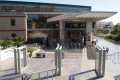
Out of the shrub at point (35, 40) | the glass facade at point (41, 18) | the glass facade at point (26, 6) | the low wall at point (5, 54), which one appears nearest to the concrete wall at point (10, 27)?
the shrub at point (35, 40)

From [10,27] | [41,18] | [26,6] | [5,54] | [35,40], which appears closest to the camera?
[5,54]

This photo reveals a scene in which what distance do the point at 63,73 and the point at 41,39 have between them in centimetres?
2062

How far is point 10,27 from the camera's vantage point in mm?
30156

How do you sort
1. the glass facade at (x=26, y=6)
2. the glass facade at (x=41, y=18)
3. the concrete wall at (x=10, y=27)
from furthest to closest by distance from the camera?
the glass facade at (x=26, y=6) < the glass facade at (x=41, y=18) < the concrete wall at (x=10, y=27)

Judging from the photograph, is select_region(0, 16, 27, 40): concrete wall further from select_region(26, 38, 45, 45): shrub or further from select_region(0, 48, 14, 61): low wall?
select_region(0, 48, 14, 61): low wall

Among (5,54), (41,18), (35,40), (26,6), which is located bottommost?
(5,54)

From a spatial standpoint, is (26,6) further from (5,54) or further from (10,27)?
(5,54)

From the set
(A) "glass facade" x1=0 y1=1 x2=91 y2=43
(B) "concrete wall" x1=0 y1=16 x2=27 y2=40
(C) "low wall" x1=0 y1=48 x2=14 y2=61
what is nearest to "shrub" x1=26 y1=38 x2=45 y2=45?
(B) "concrete wall" x1=0 y1=16 x2=27 y2=40

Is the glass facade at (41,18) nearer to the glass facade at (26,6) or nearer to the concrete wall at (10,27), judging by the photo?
the glass facade at (26,6)

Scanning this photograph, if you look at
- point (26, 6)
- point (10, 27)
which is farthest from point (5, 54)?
point (26, 6)

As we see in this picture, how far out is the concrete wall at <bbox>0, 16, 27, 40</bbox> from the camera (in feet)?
97.4

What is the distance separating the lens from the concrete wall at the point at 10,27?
2969 centimetres

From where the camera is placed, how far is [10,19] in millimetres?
29625

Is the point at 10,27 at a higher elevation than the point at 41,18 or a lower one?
lower
